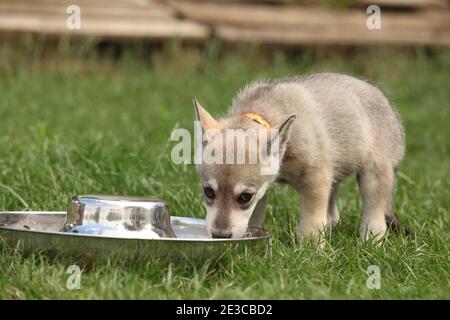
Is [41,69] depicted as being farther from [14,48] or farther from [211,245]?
[211,245]

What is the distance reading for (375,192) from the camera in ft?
16.9

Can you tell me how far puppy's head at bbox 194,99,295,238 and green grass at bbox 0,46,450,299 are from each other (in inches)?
9.5

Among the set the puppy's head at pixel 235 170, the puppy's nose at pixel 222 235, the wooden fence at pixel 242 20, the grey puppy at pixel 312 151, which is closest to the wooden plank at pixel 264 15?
the wooden fence at pixel 242 20

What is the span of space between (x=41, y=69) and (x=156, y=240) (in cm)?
A: 705

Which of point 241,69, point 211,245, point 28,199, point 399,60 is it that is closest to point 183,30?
point 241,69

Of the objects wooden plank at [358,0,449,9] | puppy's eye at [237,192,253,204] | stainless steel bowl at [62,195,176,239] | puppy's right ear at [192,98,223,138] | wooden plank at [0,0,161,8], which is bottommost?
stainless steel bowl at [62,195,176,239]

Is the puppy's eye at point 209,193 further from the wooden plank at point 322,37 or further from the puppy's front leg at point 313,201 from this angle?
the wooden plank at point 322,37

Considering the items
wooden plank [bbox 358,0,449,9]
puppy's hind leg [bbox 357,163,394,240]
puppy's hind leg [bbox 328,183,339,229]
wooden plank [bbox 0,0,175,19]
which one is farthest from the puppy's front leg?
wooden plank [bbox 358,0,449,9]

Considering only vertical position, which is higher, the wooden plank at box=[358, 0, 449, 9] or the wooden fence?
the wooden plank at box=[358, 0, 449, 9]

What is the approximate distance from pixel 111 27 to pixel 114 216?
258 inches

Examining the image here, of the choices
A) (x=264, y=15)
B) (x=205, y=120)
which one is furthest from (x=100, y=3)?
(x=205, y=120)

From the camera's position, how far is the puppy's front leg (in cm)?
468

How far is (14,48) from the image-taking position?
399 inches

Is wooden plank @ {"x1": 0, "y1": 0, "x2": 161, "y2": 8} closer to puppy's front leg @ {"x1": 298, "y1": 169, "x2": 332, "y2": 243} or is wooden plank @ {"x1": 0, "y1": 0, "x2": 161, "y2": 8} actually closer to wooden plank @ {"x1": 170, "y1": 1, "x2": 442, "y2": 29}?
wooden plank @ {"x1": 170, "y1": 1, "x2": 442, "y2": 29}
